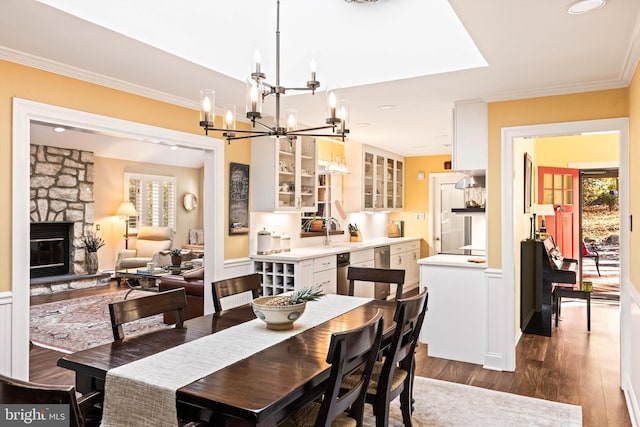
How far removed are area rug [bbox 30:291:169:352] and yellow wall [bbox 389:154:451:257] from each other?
15.5 ft

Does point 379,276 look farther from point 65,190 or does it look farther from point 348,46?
point 65,190

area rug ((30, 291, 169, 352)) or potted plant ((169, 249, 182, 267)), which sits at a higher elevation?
potted plant ((169, 249, 182, 267))

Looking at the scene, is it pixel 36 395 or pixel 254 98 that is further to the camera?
pixel 254 98

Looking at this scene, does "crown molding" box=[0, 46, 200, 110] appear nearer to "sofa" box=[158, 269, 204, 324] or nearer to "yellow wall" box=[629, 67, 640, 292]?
"sofa" box=[158, 269, 204, 324]

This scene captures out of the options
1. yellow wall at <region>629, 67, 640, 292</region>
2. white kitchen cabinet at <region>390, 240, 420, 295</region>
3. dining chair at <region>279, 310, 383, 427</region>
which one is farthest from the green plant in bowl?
white kitchen cabinet at <region>390, 240, 420, 295</region>

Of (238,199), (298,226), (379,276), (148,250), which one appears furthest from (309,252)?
(148,250)

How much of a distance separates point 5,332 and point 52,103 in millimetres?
1558

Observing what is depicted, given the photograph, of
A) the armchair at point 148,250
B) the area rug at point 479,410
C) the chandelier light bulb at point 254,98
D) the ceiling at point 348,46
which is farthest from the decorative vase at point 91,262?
the chandelier light bulb at point 254,98

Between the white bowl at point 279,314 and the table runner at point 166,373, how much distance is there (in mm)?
47

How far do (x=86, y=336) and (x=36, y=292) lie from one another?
313cm

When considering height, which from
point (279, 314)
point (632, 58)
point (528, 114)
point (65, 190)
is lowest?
point (279, 314)

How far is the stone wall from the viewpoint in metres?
7.74

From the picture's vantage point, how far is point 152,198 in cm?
991

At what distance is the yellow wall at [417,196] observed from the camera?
26.8 ft
